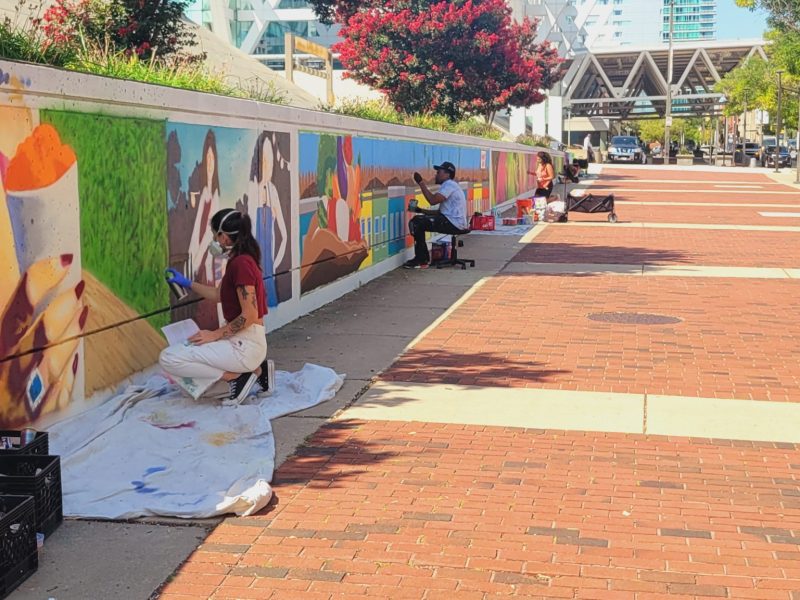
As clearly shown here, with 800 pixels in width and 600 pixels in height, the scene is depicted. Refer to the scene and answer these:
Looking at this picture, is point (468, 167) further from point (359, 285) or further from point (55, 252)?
point (55, 252)

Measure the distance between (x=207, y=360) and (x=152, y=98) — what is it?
199 centimetres

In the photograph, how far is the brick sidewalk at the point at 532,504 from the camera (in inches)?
177

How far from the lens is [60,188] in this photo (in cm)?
654

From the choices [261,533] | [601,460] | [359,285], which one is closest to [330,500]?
[261,533]

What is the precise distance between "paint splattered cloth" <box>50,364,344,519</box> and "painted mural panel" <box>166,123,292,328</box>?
122 cm

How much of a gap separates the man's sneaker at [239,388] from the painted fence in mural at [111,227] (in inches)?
30.9

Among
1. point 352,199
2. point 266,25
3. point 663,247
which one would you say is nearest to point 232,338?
point 352,199

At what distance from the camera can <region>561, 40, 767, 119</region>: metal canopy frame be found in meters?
97.7

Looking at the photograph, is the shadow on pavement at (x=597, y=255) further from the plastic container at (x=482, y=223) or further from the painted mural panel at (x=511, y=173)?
the painted mural panel at (x=511, y=173)

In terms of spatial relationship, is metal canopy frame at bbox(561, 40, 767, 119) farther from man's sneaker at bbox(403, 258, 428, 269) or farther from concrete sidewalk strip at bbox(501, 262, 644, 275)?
man's sneaker at bbox(403, 258, 428, 269)

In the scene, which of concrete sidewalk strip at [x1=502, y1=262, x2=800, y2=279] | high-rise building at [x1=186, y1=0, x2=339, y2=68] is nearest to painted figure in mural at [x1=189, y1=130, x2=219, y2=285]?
concrete sidewalk strip at [x1=502, y1=262, x2=800, y2=279]

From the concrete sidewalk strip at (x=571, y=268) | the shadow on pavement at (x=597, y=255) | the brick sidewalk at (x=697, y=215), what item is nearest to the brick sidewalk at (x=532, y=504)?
→ the concrete sidewalk strip at (x=571, y=268)

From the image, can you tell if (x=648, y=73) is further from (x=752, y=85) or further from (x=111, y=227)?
(x=111, y=227)

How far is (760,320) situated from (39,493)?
818cm
